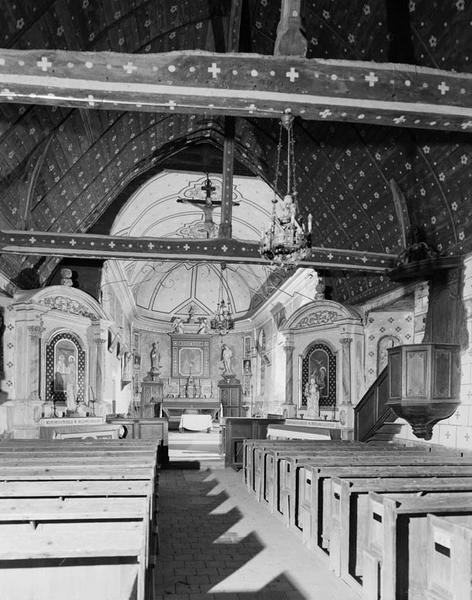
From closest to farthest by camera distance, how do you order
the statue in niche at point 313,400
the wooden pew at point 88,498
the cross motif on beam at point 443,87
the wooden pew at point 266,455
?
the wooden pew at point 88,498, the cross motif on beam at point 443,87, the wooden pew at point 266,455, the statue in niche at point 313,400

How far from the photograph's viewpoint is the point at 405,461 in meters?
6.49

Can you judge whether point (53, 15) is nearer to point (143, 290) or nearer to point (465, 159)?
point (465, 159)

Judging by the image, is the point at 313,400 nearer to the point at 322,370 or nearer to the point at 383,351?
the point at 322,370

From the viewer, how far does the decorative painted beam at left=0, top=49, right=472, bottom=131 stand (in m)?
5.15

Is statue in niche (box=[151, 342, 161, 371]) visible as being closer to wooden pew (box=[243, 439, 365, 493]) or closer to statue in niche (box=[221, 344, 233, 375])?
statue in niche (box=[221, 344, 233, 375])

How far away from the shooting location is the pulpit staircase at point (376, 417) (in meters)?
10.2

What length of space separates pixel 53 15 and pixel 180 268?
17.1 metres

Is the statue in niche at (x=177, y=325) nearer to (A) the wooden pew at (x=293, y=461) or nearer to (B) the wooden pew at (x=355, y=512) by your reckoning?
(A) the wooden pew at (x=293, y=461)

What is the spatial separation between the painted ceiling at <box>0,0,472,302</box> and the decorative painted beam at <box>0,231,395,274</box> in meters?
0.63

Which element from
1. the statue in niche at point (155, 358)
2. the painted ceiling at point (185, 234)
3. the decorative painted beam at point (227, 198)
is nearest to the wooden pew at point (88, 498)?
the decorative painted beam at point (227, 198)

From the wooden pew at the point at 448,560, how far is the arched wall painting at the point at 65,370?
10.6 meters

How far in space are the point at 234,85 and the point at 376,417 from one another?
6.91 m

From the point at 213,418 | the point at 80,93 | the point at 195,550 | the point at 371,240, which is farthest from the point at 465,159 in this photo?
the point at 213,418

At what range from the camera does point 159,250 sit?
1037 centimetres
